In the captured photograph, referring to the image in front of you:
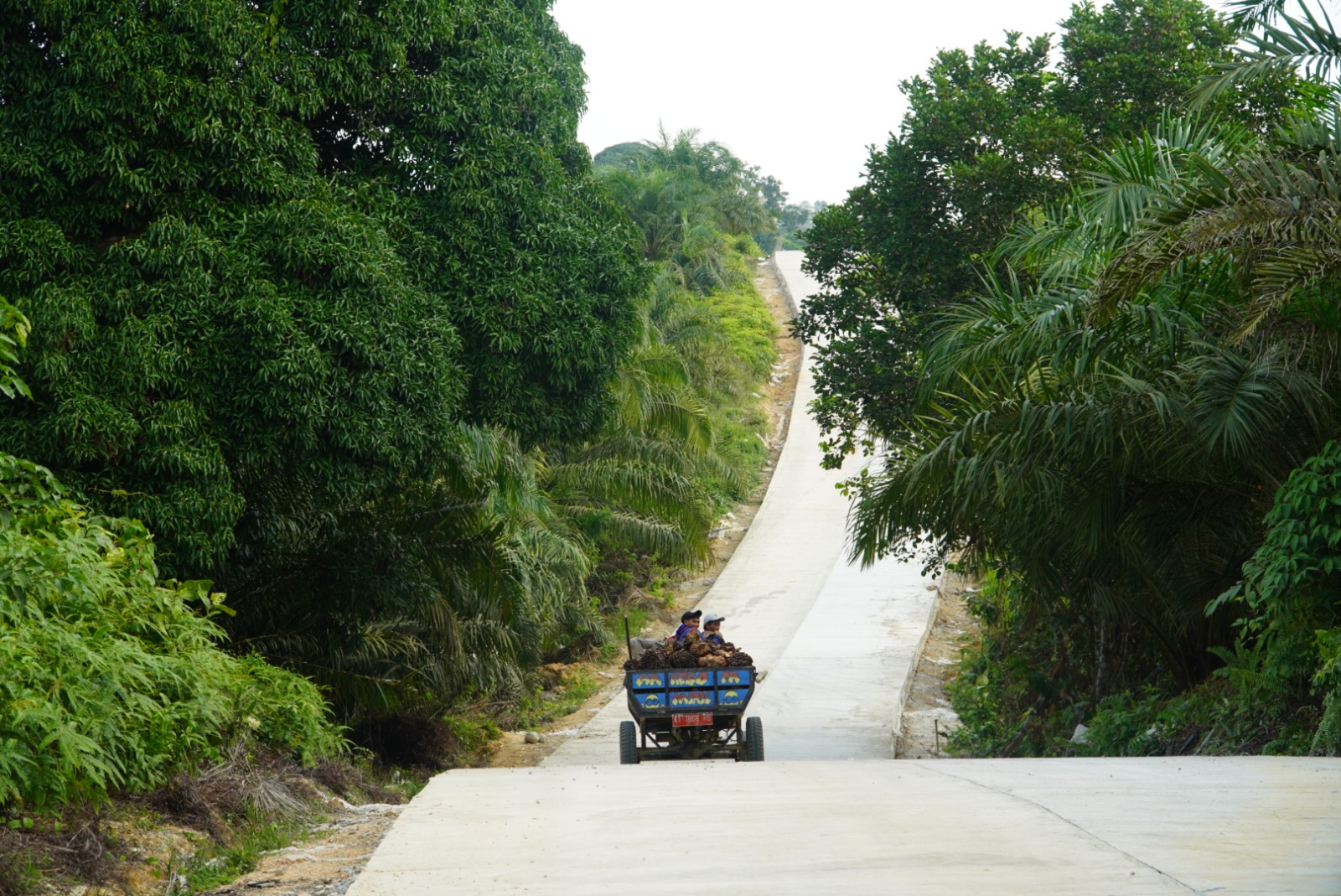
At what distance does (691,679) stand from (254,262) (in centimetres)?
532

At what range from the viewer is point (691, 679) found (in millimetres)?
12211

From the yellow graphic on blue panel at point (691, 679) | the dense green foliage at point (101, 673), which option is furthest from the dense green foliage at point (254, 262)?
the yellow graphic on blue panel at point (691, 679)

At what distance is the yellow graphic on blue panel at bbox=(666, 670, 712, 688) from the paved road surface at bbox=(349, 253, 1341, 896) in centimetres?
222

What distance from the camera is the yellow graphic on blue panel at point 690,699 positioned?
12.2m

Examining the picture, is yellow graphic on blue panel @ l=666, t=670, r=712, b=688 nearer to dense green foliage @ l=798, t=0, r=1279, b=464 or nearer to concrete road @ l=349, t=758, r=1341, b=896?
concrete road @ l=349, t=758, r=1341, b=896

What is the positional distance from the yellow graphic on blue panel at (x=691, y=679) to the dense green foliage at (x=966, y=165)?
5327 mm

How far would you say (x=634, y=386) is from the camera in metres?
21.5

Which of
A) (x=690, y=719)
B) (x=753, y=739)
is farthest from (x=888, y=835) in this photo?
(x=753, y=739)

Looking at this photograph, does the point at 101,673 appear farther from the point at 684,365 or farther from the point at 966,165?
the point at 684,365

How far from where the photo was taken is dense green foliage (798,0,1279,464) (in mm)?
15516

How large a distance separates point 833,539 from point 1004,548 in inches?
829

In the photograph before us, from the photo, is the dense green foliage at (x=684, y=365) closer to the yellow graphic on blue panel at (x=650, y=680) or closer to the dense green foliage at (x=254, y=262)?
the dense green foliage at (x=254, y=262)

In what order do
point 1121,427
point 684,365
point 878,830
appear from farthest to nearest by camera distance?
point 684,365 → point 1121,427 → point 878,830

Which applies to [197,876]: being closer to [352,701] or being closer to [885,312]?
[352,701]
